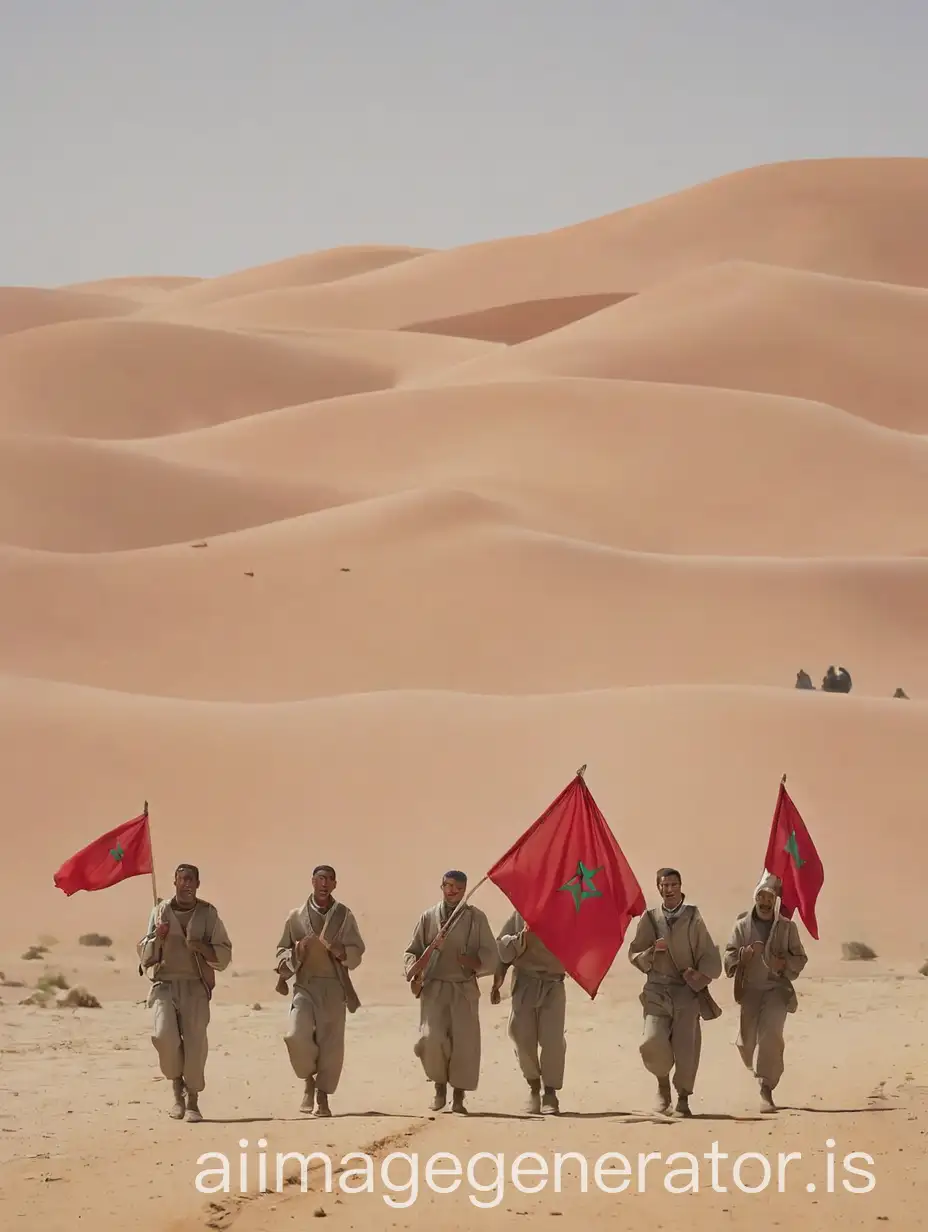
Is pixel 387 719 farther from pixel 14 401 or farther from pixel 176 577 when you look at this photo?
pixel 14 401

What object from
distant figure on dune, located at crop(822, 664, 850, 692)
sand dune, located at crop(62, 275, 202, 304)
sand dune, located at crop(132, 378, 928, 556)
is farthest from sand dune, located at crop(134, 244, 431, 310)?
distant figure on dune, located at crop(822, 664, 850, 692)

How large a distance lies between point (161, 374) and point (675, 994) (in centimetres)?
5824

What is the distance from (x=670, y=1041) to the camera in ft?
36.7

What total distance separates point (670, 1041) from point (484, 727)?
12941 millimetres

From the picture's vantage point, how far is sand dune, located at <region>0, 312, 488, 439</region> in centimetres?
6256

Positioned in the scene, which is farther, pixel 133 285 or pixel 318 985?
pixel 133 285

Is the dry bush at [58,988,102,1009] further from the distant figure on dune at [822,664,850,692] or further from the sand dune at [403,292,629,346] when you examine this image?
the sand dune at [403,292,629,346]

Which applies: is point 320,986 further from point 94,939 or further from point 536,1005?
point 94,939

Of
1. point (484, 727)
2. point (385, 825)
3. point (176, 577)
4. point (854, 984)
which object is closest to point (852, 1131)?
point (854, 984)

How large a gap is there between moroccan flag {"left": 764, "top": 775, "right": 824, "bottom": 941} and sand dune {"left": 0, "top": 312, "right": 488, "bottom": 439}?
159ft

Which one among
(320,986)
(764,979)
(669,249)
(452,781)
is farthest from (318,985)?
(669,249)

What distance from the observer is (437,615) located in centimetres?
3428

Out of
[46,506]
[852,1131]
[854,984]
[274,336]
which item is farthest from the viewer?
[274,336]

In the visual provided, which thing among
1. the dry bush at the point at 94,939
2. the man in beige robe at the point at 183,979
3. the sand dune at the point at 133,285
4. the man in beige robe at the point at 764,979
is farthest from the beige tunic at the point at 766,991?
the sand dune at the point at 133,285
